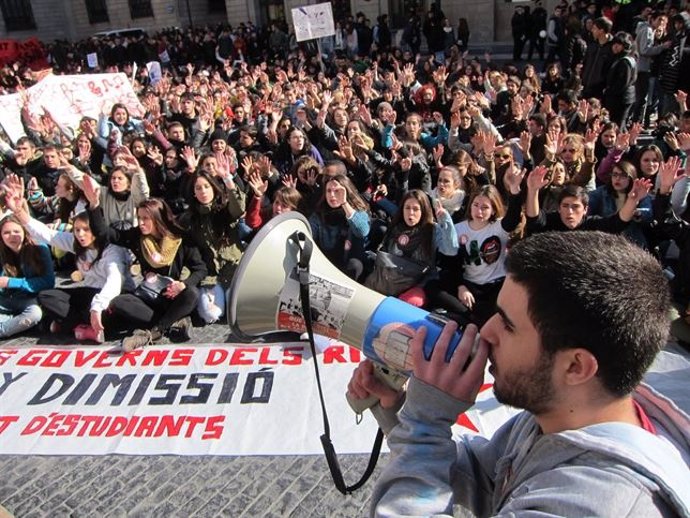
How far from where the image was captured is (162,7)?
30797 millimetres

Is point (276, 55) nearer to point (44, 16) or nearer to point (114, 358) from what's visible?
point (114, 358)

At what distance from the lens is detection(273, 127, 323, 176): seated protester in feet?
22.0

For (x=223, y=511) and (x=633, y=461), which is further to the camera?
(x=223, y=511)

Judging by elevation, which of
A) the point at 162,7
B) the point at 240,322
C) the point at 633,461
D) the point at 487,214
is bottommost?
the point at 487,214

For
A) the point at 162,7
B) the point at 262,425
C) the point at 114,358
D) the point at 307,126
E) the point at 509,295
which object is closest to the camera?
the point at 509,295

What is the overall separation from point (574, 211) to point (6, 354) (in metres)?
4.58

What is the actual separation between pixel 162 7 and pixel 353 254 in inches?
1223

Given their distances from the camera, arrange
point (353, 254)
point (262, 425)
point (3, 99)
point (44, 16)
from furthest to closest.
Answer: point (44, 16)
point (3, 99)
point (353, 254)
point (262, 425)

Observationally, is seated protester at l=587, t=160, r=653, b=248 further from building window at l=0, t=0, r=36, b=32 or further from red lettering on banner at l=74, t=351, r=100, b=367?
building window at l=0, t=0, r=36, b=32

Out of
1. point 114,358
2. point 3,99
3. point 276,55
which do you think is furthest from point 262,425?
point 276,55

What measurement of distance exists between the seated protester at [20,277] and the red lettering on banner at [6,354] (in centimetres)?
25

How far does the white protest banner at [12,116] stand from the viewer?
28.2 ft

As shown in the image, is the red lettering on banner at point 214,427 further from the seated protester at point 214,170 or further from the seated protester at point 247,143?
the seated protester at point 247,143

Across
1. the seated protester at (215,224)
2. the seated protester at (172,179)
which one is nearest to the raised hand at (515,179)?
the seated protester at (215,224)
